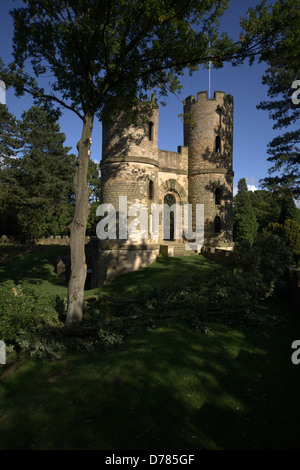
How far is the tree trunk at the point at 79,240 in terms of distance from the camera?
9.70m

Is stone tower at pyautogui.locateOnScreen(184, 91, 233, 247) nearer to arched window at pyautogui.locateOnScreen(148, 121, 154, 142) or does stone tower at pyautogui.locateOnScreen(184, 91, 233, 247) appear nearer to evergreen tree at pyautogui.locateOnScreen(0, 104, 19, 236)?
arched window at pyautogui.locateOnScreen(148, 121, 154, 142)

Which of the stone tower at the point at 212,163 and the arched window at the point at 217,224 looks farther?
the arched window at the point at 217,224

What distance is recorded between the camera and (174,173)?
21422mm

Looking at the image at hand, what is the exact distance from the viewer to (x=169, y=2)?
9328 millimetres

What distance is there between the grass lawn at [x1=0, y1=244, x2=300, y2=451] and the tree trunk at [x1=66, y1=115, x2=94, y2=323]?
2.12m

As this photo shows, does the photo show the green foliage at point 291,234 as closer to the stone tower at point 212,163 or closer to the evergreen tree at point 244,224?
the stone tower at point 212,163

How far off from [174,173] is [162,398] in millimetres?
17996

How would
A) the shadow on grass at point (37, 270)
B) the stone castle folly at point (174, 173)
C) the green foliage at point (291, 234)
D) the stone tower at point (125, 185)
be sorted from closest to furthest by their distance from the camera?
1. the stone tower at point (125, 185)
2. the stone castle folly at point (174, 173)
3. the shadow on grass at point (37, 270)
4. the green foliage at point (291, 234)

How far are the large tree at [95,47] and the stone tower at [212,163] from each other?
10053 millimetres

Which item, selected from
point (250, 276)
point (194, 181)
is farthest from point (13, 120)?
point (250, 276)

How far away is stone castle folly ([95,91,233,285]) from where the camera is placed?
17.9 metres

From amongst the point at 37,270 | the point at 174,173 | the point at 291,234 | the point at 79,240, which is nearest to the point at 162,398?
the point at 79,240

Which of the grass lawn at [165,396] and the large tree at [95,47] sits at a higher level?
the large tree at [95,47]

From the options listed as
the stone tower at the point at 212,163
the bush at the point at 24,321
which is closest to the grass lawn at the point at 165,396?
the bush at the point at 24,321
